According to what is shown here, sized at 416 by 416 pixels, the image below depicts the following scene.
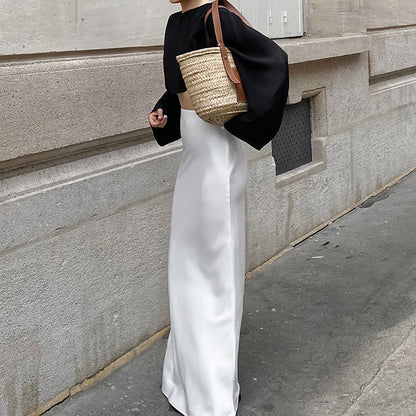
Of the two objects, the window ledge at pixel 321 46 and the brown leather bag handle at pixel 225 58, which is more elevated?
the brown leather bag handle at pixel 225 58

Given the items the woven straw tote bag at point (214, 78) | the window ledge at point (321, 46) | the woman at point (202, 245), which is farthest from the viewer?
the window ledge at point (321, 46)

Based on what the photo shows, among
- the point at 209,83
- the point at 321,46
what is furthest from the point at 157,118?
the point at 321,46

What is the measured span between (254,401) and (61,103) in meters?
1.64

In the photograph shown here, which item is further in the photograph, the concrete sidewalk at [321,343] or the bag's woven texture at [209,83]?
the concrete sidewalk at [321,343]

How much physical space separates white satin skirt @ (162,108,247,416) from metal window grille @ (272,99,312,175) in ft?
9.08

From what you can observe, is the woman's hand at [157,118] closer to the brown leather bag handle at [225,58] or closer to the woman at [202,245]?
the woman at [202,245]

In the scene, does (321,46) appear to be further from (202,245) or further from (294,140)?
(202,245)

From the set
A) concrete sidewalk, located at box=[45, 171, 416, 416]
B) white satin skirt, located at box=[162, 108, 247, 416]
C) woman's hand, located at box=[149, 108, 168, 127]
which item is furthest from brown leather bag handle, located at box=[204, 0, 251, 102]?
concrete sidewalk, located at box=[45, 171, 416, 416]

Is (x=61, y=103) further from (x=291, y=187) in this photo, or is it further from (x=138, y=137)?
(x=291, y=187)

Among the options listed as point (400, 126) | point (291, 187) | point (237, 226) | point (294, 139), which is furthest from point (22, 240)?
point (400, 126)

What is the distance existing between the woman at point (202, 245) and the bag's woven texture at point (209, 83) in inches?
6.7

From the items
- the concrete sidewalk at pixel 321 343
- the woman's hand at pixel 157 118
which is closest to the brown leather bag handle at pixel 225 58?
the woman's hand at pixel 157 118

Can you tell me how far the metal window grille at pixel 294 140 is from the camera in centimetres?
638

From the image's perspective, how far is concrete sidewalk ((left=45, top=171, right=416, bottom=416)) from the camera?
388 cm
